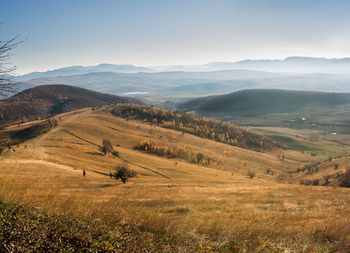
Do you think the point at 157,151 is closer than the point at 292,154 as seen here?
Yes

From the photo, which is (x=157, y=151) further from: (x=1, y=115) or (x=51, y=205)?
(x=1, y=115)

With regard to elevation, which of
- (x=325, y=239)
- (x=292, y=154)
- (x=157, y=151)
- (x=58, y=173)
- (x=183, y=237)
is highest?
(x=183, y=237)

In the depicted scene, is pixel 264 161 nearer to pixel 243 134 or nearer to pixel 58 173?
pixel 243 134

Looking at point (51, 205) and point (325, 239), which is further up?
point (51, 205)

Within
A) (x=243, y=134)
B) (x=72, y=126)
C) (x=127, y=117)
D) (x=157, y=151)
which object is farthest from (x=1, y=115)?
(x=243, y=134)

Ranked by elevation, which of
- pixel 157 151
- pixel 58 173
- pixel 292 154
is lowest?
pixel 292 154

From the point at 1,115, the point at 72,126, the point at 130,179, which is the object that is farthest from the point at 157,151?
the point at 1,115

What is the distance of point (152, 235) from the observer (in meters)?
6.30

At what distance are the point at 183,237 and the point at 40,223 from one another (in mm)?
4051

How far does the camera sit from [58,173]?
2620 centimetres

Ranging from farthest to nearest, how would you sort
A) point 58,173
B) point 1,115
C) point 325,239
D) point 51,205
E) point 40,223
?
point 1,115, point 58,173, point 51,205, point 325,239, point 40,223

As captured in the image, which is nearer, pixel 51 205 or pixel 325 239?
pixel 325 239

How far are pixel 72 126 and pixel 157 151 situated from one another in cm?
2958

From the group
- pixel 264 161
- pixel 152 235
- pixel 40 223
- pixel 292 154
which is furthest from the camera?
pixel 292 154
